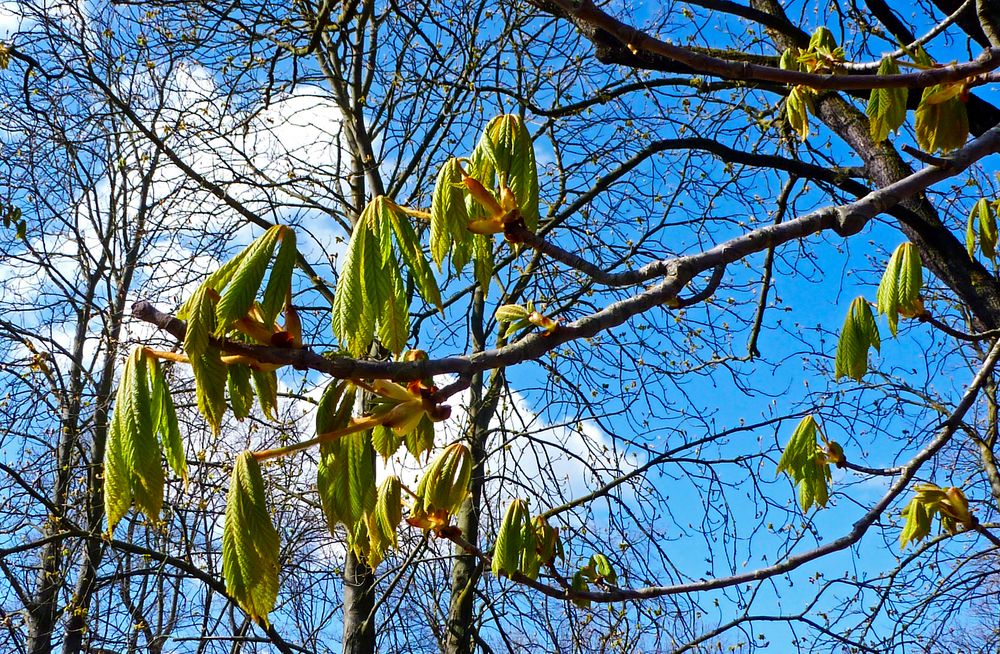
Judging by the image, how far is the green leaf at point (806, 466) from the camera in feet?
7.09

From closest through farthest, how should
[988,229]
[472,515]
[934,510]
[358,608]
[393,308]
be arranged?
[393,308]
[934,510]
[988,229]
[358,608]
[472,515]

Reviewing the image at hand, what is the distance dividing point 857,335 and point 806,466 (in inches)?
13.3

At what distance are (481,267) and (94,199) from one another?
5.67 m

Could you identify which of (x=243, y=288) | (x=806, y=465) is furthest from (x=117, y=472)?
(x=806, y=465)

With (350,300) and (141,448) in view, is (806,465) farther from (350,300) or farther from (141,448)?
(141,448)

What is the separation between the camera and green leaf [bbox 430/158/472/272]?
1294mm

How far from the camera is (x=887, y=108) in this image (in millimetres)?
1765

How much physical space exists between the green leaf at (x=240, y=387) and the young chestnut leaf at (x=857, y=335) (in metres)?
1.46

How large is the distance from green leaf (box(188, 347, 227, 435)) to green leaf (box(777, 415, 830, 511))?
4.88ft

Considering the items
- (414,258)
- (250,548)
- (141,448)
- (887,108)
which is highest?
(887,108)

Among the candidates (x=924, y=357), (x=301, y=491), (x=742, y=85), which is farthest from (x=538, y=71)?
(x=924, y=357)

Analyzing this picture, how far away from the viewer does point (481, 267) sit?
1320mm

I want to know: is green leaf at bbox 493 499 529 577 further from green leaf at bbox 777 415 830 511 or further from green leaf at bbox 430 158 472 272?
green leaf at bbox 430 158 472 272

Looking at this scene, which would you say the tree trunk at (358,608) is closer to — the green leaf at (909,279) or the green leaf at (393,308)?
the green leaf at (909,279)
